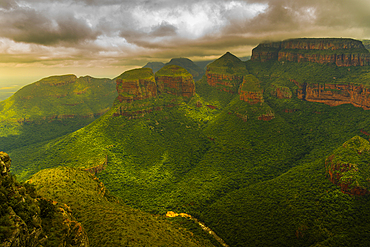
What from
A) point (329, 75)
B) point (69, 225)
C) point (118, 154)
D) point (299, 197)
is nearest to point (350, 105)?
point (329, 75)

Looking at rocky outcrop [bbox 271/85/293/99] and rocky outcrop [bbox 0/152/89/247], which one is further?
rocky outcrop [bbox 271/85/293/99]

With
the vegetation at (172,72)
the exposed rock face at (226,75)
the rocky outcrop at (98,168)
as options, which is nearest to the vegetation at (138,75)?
the vegetation at (172,72)

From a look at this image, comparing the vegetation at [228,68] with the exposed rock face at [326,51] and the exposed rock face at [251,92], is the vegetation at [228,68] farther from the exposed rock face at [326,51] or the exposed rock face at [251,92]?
the exposed rock face at [251,92]

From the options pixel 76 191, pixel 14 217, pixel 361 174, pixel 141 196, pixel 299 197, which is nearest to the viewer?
pixel 14 217

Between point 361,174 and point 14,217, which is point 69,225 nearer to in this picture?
point 14,217

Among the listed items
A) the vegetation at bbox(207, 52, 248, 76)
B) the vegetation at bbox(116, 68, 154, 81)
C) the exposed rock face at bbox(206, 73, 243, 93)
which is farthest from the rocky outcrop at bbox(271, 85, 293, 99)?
the vegetation at bbox(116, 68, 154, 81)

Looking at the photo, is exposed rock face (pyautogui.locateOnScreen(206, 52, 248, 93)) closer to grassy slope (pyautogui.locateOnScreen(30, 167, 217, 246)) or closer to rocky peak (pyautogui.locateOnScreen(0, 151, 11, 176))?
grassy slope (pyautogui.locateOnScreen(30, 167, 217, 246))

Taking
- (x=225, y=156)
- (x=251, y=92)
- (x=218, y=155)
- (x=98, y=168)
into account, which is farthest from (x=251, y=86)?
(x=98, y=168)
